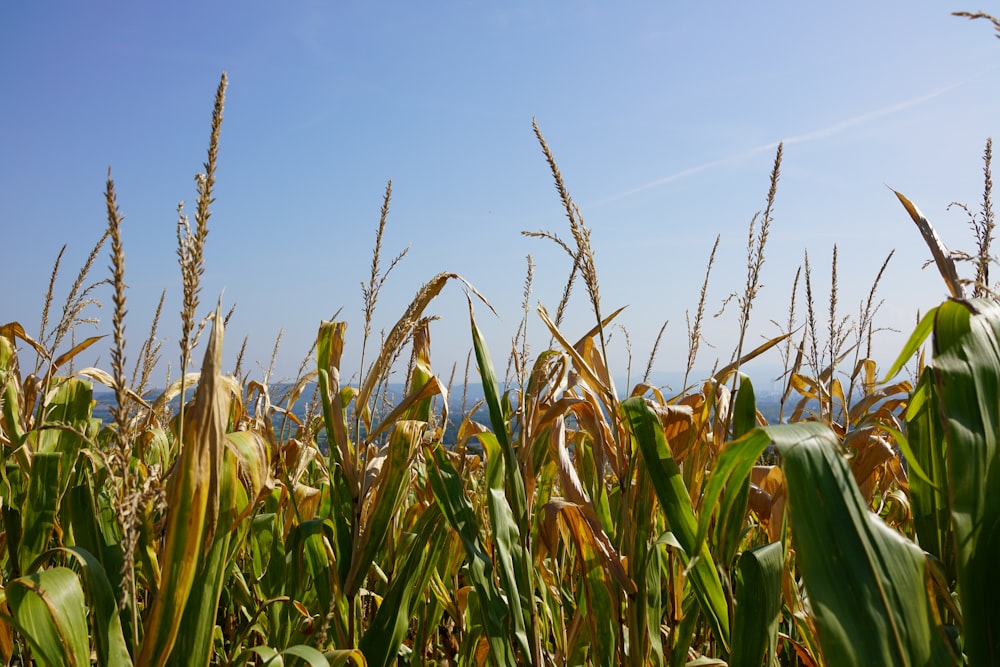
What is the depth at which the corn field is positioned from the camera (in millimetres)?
737

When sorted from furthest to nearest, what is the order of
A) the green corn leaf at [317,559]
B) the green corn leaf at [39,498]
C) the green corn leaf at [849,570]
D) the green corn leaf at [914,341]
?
1. the green corn leaf at [39,498]
2. the green corn leaf at [317,559]
3. the green corn leaf at [914,341]
4. the green corn leaf at [849,570]

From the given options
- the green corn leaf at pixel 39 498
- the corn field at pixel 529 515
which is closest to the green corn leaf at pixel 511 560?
the corn field at pixel 529 515

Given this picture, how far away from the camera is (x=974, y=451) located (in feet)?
2.57

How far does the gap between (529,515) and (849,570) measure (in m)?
0.57

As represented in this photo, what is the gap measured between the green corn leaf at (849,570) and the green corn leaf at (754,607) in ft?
1.09

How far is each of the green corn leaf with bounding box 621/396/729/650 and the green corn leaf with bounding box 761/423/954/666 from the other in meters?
0.37

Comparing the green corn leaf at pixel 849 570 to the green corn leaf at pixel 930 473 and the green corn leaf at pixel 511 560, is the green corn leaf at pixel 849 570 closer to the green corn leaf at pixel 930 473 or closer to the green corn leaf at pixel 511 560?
the green corn leaf at pixel 930 473

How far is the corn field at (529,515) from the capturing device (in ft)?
2.42

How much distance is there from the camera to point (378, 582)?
2.04 metres

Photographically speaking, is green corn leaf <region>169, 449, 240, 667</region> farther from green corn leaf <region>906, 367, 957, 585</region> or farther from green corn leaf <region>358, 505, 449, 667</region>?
green corn leaf <region>906, 367, 957, 585</region>

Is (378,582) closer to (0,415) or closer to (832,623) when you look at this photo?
(0,415)

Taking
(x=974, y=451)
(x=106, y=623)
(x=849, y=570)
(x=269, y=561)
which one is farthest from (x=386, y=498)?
(x=974, y=451)

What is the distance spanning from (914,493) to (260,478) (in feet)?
4.13

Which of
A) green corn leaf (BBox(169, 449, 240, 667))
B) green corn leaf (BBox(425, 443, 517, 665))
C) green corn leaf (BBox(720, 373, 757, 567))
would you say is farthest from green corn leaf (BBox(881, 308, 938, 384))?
green corn leaf (BBox(169, 449, 240, 667))
